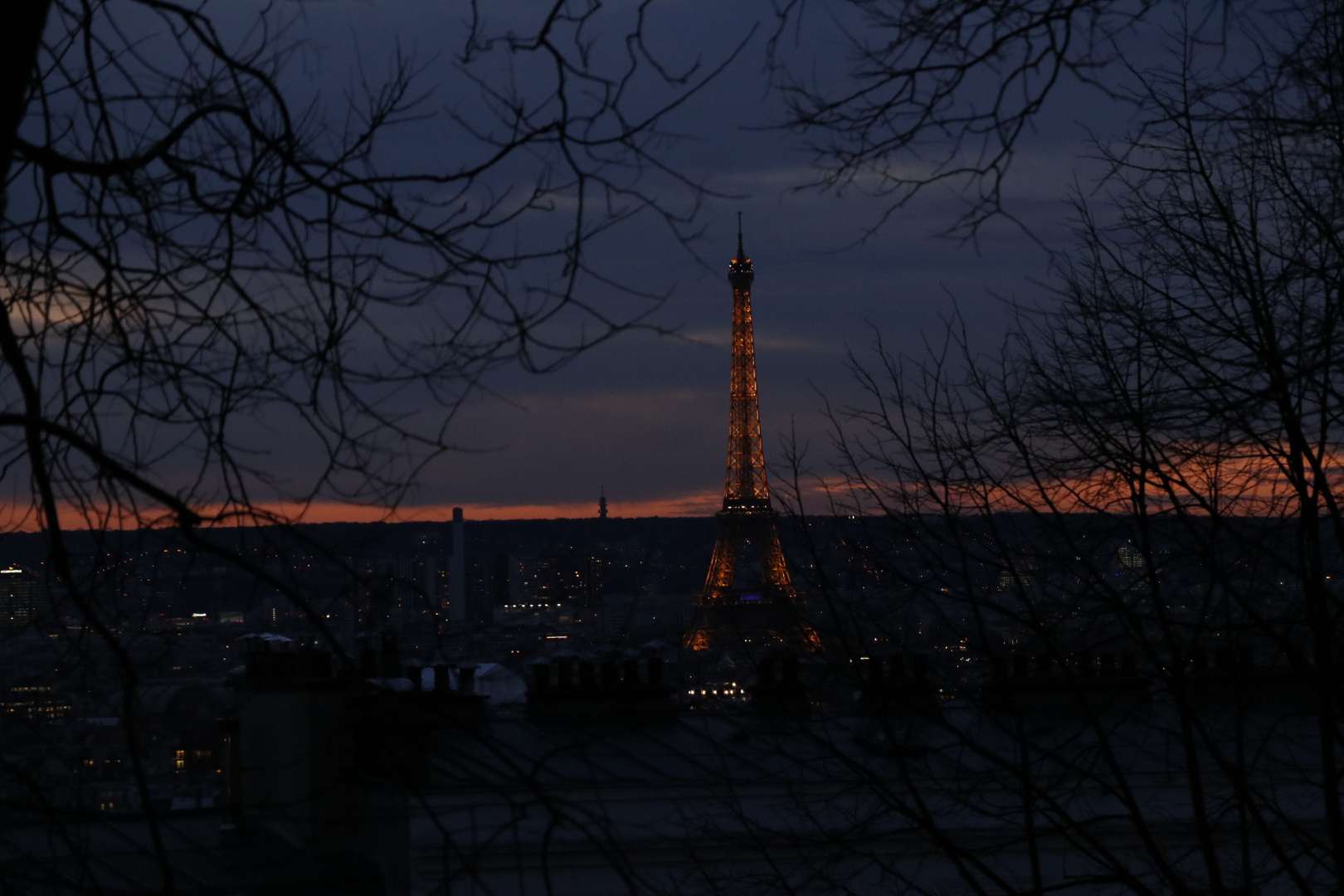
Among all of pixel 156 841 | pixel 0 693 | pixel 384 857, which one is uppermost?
pixel 0 693

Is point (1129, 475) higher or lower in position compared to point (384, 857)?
higher

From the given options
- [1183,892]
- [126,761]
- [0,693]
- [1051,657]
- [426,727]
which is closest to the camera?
[426,727]

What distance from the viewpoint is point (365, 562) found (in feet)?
15.3

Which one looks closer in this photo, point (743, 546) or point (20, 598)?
point (20, 598)

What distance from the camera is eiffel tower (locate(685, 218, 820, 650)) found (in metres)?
8.44

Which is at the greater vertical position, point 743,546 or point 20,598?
point 743,546

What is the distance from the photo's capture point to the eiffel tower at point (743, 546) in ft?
27.7

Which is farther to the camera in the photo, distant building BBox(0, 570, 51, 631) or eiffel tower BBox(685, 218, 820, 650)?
eiffel tower BBox(685, 218, 820, 650)

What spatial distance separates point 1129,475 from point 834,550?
7.07ft

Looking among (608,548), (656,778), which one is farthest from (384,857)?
(608,548)

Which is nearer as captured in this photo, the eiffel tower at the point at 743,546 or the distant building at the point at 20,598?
the distant building at the point at 20,598

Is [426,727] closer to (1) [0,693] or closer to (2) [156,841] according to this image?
(2) [156,841]

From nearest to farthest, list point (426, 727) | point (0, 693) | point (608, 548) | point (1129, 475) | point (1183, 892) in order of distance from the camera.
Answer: point (426, 727) < point (0, 693) < point (1183, 892) < point (1129, 475) < point (608, 548)

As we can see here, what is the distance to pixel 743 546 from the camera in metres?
10.9
